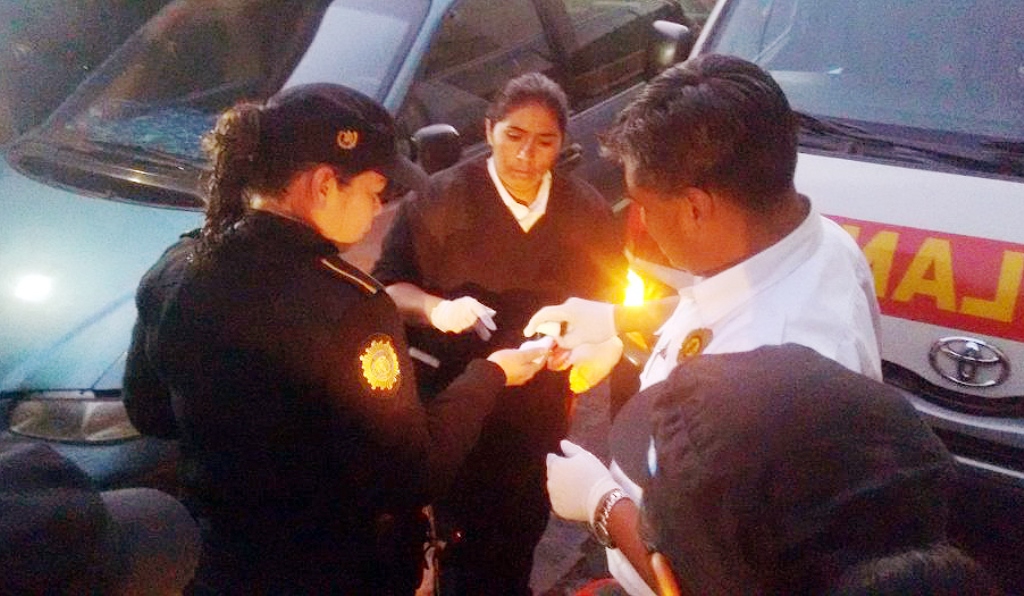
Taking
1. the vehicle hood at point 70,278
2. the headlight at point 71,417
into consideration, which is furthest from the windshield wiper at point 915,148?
the headlight at point 71,417

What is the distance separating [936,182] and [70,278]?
242 cm

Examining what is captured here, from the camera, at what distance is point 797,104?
310 cm

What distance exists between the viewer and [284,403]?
4.94 ft

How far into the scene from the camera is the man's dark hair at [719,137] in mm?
1410

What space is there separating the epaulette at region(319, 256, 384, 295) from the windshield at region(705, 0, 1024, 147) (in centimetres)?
196

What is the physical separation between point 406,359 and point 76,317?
133 cm

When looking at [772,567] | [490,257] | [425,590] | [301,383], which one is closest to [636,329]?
[490,257]

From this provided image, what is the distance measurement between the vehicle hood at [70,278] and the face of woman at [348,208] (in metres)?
1.12

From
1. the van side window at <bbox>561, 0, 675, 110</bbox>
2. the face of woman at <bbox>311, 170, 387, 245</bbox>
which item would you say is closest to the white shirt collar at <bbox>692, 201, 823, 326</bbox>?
the face of woman at <bbox>311, 170, 387, 245</bbox>

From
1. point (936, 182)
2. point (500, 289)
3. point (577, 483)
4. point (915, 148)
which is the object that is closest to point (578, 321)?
point (500, 289)

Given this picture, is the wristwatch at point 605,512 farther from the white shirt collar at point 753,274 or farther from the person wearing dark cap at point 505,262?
the person wearing dark cap at point 505,262

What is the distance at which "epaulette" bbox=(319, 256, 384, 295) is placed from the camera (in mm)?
1550

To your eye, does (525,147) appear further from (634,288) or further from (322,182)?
(322,182)

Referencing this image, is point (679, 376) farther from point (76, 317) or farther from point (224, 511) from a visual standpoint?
point (76, 317)
